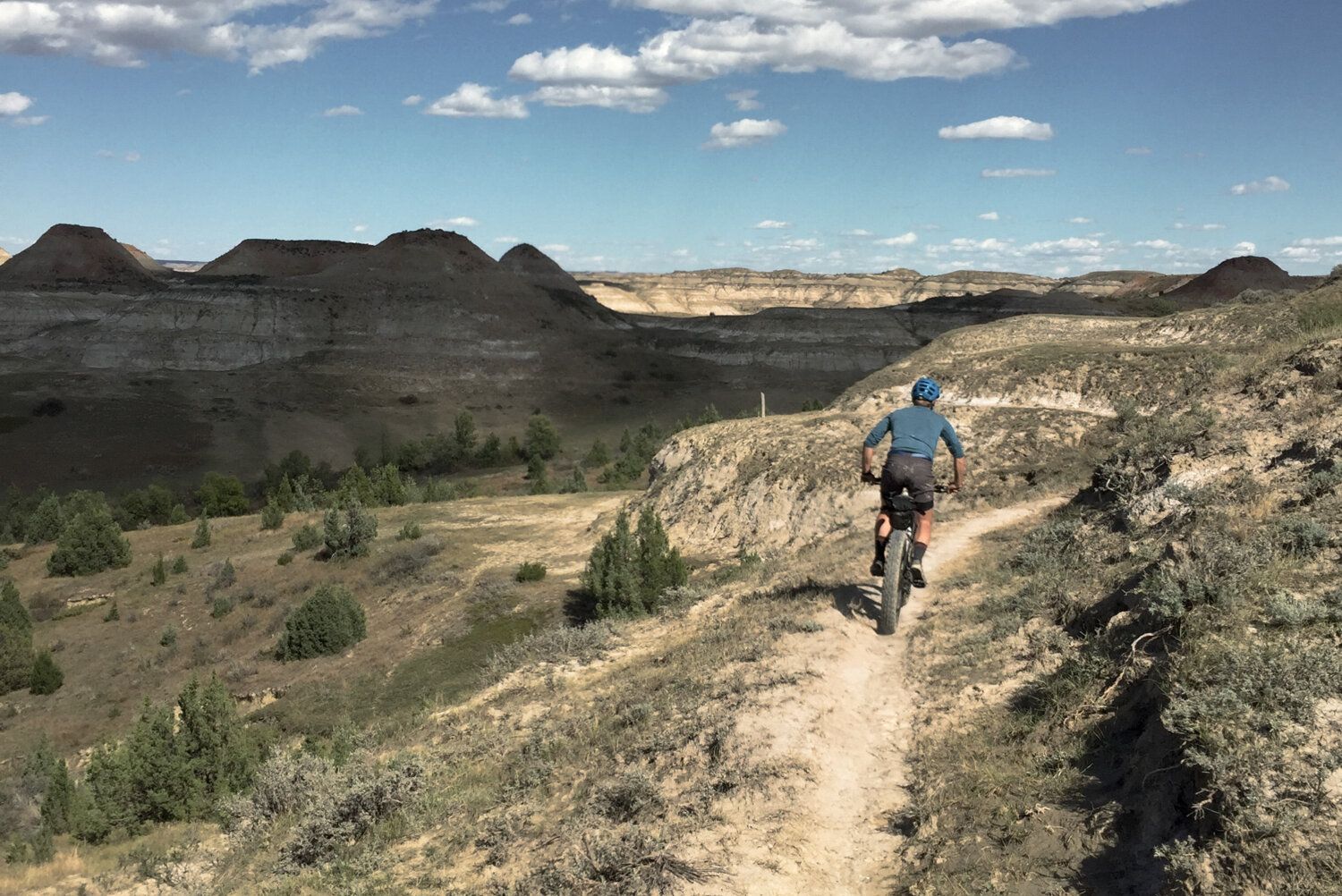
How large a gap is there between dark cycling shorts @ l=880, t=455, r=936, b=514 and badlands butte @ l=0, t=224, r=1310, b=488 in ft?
183

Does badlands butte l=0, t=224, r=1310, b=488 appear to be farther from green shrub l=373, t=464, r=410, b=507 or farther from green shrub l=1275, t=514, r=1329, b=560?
green shrub l=1275, t=514, r=1329, b=560

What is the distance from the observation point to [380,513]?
35875 millimetres

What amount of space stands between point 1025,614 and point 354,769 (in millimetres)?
6636

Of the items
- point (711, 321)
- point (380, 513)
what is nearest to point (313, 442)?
point (380, 513)

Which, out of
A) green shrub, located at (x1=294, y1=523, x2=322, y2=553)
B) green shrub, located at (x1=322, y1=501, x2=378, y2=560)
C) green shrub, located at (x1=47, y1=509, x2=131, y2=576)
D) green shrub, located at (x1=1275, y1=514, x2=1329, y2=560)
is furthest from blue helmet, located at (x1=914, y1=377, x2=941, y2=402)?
green shrub, located at (x1=47, y1=509, x2=131, y2=576)

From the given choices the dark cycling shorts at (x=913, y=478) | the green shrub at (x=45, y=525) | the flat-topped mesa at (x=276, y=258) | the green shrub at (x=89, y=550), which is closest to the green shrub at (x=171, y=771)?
the dark cycling shorts at (x=913, y=478)

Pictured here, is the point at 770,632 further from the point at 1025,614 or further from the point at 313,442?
the point at 313,442

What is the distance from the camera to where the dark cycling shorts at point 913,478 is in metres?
9.07

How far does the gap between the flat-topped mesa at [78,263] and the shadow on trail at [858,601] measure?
12453 centimetres

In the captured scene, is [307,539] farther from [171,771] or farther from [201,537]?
[171,771]

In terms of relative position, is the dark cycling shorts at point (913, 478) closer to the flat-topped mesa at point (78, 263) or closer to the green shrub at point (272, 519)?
the green shrub at point (272, 519)

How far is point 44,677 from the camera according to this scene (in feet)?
76.4

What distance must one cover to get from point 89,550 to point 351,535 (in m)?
11.5

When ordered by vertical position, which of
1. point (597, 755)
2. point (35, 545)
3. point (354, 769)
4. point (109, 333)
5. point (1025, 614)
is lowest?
point (35, 545)
